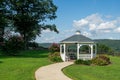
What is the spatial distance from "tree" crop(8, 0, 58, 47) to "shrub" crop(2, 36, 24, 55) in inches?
653

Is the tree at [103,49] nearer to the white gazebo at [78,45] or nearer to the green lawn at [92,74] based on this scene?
the white gazebo at [78,45]

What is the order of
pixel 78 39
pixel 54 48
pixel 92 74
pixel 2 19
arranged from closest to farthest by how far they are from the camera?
pixel 92 74, pixel 78 39, pixel 54 48, pixel 2 19

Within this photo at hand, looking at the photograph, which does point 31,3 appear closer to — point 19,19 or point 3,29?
point 19,19

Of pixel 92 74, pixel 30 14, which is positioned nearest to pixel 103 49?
pixel 30 14

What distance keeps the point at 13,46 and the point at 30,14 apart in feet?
66.8

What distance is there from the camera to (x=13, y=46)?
45.1 metres

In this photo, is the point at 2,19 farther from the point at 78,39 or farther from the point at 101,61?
the point at 101,61

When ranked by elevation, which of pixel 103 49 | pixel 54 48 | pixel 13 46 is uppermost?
pixel 13 46

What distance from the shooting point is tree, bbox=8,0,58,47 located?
6269cm

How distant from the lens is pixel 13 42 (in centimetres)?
4562

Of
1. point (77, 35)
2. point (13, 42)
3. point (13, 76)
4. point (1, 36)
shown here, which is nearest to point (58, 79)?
point (13, 76)

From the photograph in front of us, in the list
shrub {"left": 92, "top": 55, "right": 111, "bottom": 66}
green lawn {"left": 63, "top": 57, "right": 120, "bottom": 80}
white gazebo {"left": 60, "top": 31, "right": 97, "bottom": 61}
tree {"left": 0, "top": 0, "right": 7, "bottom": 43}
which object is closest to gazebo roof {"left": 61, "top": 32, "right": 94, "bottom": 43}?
white gazebo {"left": 60, "top": 31, "right": 97, "bottom": 61}

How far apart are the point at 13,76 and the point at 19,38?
77.4ft

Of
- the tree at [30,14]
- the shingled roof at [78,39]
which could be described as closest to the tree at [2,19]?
the tree at [30,14]
